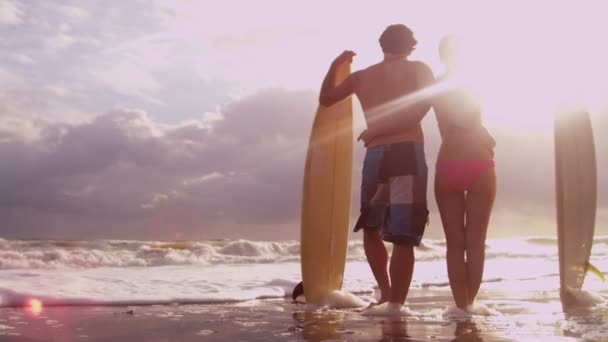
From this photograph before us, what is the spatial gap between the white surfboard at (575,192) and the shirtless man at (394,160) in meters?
1.32

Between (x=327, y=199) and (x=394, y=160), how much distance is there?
100cm

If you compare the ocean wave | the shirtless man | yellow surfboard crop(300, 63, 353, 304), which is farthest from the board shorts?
the ocean wave

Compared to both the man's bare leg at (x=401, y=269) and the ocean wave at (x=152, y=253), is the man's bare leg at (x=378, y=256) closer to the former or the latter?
the man's bare leg at (x=401, y=269)

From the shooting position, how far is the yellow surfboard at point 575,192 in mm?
4328

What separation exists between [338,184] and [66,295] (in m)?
2.30

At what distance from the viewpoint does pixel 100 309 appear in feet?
14.3

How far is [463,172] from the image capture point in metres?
3.54

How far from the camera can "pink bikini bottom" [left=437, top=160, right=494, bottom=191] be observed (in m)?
3.54

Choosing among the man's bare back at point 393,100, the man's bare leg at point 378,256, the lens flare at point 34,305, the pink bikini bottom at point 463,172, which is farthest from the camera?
the lens flare at point 34,305

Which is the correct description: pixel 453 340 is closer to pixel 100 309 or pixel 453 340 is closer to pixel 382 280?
pixel 382 280

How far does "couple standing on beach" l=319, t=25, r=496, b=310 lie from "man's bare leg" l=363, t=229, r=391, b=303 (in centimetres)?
9

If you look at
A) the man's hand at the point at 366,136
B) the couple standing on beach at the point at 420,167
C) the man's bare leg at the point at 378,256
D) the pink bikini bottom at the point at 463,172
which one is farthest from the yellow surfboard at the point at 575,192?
the man's hand at the point at 366,136

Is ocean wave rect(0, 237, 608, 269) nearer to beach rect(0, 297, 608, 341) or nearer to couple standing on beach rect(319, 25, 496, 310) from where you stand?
beach rect(0, 297, 608, 341)

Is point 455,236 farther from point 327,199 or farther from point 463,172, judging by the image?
point 327,199
